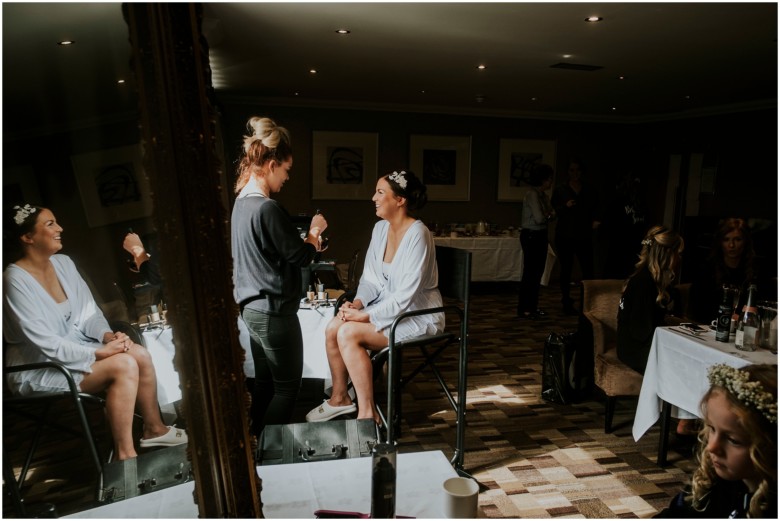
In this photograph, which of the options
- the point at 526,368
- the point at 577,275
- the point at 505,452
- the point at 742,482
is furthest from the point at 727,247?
the point at 577,275

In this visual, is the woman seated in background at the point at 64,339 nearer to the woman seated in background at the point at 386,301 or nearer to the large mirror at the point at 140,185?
the large mirror at the point at 140,185

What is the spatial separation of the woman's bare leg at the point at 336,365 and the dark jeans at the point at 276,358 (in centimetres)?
30

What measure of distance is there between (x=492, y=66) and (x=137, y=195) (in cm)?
427

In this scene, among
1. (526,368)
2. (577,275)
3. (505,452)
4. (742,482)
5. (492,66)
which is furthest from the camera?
(577,275)

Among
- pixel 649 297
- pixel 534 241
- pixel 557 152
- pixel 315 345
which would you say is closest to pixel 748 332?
pixel 649 297

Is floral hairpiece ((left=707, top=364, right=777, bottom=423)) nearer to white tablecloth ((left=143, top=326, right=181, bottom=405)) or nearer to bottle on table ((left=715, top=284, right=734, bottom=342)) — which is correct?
white tablecloth ((left=143, top=326, right=181, bottom=405))

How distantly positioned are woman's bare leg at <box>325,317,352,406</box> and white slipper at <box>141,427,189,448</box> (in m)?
1.50

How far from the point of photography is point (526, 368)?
4.19 meters

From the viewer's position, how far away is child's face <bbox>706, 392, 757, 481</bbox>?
1.25 meters

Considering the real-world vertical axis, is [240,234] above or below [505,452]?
above

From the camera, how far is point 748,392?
1.23m

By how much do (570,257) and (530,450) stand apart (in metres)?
3.66

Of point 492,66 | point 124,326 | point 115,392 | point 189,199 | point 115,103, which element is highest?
point 492,66

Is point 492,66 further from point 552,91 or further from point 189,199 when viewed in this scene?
point 189,199
